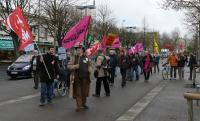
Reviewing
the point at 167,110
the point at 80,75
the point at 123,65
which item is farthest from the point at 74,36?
the point at 123,65

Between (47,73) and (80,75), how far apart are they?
3.98ft

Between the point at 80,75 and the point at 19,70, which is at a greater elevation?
the point at 80,75

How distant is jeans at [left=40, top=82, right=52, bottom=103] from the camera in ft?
41.2

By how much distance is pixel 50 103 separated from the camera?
13.2 metres

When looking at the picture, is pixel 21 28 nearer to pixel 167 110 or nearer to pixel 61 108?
pixel 61 108

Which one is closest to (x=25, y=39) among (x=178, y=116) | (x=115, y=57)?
(x=178, y=116)

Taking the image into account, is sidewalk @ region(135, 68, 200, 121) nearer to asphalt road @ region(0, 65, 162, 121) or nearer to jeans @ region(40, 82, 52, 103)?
asphalt road @ region(0, 65, 162, 121)

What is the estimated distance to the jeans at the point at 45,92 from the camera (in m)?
12.5

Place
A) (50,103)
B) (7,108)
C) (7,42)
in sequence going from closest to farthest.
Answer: (7,108) < (50,103) < (7,42)

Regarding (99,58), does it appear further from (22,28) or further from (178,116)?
(178,116)

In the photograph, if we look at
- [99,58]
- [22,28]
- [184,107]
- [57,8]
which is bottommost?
[184,107]

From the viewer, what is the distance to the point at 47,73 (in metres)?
12.5

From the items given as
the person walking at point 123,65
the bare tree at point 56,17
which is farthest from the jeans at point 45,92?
the bare tree at point 56,17

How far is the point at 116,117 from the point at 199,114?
222 centimetres
